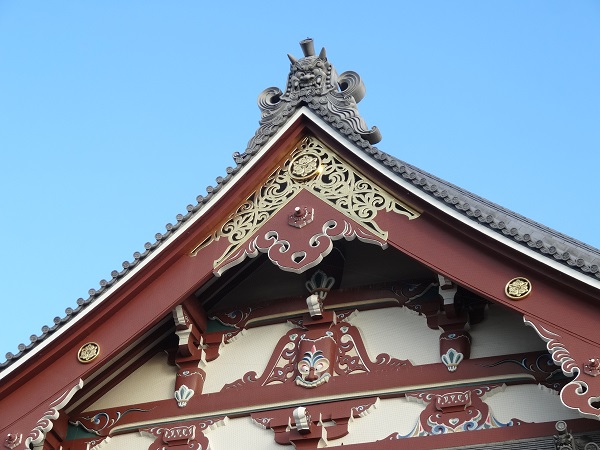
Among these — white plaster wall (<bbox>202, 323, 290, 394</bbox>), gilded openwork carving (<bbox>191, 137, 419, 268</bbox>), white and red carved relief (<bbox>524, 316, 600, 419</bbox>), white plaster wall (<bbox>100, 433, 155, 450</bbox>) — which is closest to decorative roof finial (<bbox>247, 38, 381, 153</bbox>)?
gilded openwork carving (<bbox>191, 137, 419, 268</bbox>)

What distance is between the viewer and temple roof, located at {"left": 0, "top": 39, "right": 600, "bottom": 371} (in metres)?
8.81

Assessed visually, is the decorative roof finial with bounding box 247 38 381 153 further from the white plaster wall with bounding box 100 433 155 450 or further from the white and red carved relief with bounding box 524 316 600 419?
the white plaster wall with bounding box 100 433 155 450

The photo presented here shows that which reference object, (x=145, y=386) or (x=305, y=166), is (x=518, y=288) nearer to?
(x=305, y=166)

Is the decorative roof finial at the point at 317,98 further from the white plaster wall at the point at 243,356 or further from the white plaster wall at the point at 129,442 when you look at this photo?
the white plaster wall at the point at 129,442

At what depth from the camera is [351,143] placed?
9891 millimetres

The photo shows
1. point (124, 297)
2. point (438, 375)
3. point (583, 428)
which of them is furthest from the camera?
point (124, 297)

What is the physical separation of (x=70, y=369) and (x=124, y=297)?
Result: 0.81 meters

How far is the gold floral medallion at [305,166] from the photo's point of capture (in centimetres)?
1009

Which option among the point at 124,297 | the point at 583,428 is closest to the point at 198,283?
the point at 124,297

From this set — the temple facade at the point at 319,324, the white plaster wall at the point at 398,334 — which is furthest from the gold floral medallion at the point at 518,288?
the white plaster wall at the point at 398,334

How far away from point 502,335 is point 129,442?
3.58 m

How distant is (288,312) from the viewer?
10250 mm

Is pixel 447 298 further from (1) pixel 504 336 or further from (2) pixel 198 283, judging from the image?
(2) pixel 198 283

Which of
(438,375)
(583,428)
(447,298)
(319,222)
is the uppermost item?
(319,222)
